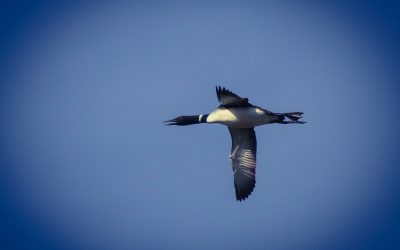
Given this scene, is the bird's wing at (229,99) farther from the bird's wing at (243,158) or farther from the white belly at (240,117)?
the bird's wing at (243,158)

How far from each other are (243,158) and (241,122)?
1.40m

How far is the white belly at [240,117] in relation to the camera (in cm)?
1375

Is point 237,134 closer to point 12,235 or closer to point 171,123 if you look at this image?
point 171,123

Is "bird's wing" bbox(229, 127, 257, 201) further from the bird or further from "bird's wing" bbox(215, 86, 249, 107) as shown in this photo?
"bird's wing" bbox(215, 86, 249, 107)

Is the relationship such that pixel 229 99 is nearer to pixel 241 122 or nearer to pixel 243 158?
pixel 241 122

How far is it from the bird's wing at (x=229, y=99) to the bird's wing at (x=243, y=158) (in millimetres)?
1375

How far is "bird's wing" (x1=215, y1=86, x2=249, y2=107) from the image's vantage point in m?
13.0

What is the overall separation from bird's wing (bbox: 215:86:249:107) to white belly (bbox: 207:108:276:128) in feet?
0.77

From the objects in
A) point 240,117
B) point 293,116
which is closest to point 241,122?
point 240,117

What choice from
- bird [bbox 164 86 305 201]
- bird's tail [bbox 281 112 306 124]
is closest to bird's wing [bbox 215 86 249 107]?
bird [bbox 164 86 305 201]

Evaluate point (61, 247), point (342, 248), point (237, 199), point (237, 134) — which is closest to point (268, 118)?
point (237, 134)

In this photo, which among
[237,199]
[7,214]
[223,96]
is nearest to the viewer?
[223,96]

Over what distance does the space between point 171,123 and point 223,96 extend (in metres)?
2.58

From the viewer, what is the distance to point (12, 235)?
39.5 meters
